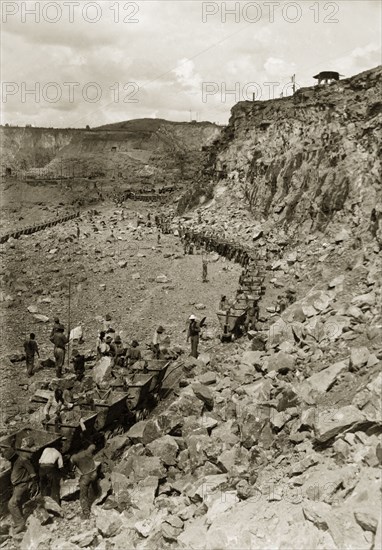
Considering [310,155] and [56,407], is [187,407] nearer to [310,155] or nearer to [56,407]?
[56,407]

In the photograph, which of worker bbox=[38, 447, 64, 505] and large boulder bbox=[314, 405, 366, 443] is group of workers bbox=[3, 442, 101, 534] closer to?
worker bbox=[38, 447, 64, 505]

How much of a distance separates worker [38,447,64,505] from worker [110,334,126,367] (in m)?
4.76

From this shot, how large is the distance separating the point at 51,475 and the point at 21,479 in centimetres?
42

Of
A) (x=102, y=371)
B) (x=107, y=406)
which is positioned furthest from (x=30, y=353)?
(x=107, y=406)

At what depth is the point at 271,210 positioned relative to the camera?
31.9 m

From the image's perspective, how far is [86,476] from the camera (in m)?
7.99

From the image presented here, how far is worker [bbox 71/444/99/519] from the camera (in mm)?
7891

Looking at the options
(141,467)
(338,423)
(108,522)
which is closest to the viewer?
(108,522)

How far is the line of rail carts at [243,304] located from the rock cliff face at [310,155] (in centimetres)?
456

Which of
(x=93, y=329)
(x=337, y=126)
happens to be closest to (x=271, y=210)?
(x=337, y=126)

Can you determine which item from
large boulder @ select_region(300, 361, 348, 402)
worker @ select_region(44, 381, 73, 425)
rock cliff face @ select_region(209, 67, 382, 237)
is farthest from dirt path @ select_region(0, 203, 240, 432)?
rock cliff face @ select_region(209, 67, 382, 237)

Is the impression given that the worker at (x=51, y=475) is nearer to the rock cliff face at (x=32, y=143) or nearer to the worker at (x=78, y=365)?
the worker at (x=78, y=365)

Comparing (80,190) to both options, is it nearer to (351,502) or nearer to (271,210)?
(271,210)

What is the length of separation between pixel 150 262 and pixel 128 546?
1884 cm
